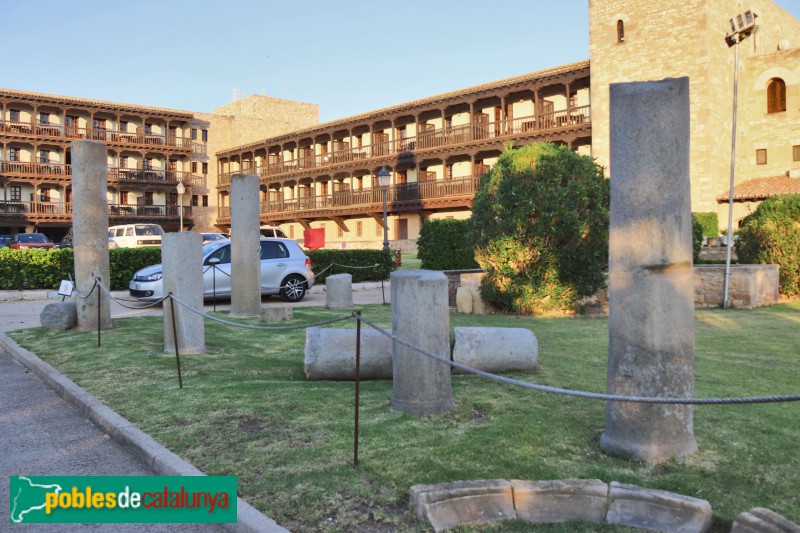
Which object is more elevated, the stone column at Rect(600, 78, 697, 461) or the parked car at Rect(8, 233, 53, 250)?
the parked car at Rect(8, 233, 53, 250)

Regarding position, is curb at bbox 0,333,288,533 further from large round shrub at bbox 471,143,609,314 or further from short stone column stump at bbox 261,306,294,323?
large round shrub at bbox 471,143,609,314

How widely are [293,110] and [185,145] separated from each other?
41.9 ft

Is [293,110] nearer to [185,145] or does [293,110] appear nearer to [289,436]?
[185,145]

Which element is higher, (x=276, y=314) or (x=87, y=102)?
(x=87, y=102)

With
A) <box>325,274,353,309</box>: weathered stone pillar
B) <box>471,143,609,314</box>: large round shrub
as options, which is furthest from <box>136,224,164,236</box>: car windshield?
<box>471,143,609,314</box>: large round shrub

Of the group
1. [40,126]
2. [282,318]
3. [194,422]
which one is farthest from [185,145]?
[194,422]

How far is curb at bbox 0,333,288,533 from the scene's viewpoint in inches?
116

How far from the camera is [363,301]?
14328 millimetres

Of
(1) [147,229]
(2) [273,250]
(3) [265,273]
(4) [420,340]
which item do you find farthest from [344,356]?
(1) [147,229]

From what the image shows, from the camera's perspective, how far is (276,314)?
10117mm

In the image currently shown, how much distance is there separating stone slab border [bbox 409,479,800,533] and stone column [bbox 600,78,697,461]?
80cm

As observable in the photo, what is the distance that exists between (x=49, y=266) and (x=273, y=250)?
22.3 feet

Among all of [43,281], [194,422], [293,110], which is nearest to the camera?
[194,422]

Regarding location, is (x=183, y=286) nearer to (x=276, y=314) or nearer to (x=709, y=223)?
(x=276, y=314)
